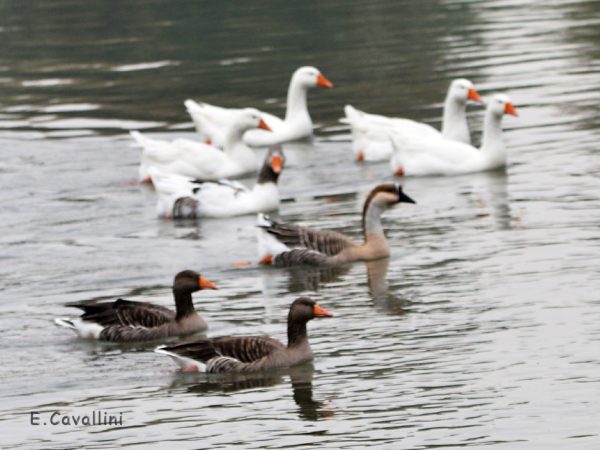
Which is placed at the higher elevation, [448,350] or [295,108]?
[295,108]

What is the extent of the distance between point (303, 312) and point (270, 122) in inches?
522

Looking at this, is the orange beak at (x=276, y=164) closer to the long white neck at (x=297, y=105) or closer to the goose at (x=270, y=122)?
the goose at (x=270, y=122)

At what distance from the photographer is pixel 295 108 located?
27.3 m

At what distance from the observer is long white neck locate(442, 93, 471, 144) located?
2470 cm

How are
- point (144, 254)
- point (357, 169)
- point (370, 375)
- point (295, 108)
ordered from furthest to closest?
point (295, 108) → point (357, 169) → point (144, 254) → point (370, 375)

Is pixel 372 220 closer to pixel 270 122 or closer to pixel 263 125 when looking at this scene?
pixel 263 125

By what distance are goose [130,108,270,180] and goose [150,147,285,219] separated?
2575 millimetres

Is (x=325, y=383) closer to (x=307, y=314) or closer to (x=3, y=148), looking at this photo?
(x=307, y=314)

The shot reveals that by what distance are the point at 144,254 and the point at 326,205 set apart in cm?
329

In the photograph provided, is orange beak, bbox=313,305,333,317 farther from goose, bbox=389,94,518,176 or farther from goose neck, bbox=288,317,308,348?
goose, bbox=389,94,518,176

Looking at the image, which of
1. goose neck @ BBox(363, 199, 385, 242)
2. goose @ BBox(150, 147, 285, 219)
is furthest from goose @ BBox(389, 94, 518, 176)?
goose neck @ BBox(363, 199, 385, 242)

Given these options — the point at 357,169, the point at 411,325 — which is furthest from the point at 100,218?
the point at 411,325

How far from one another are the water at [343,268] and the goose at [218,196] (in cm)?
24
